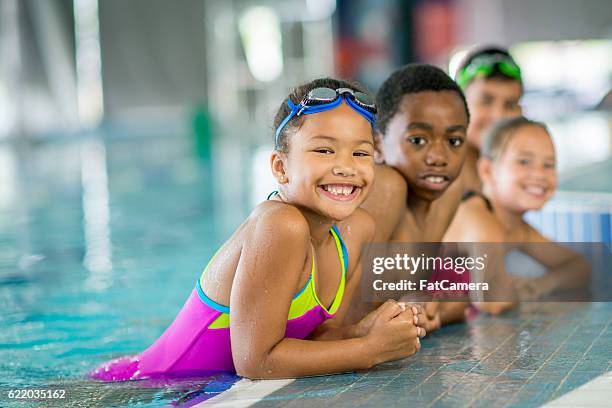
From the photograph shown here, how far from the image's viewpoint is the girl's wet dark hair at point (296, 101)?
3.24 meters

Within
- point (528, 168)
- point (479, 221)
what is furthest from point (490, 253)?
point (528, 168)

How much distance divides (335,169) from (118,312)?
2.51 meters

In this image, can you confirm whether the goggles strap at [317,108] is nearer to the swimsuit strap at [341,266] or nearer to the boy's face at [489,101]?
the swimsuit strap at [341,266]

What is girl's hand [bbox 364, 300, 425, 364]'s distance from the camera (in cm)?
324

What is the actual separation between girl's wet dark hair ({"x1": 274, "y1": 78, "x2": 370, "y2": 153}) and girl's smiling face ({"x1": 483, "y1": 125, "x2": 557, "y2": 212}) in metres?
1.64

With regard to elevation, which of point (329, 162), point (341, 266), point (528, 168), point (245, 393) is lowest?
point (245, 393)

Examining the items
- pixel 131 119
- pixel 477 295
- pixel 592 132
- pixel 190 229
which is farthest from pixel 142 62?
pixel 477 295

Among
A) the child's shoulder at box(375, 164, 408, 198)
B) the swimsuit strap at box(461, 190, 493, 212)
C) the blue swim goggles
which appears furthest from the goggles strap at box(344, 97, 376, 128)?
the swimsuit strap at box(461, 190, 493, 212)

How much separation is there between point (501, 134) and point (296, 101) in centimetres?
192

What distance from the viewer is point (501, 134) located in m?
4.85

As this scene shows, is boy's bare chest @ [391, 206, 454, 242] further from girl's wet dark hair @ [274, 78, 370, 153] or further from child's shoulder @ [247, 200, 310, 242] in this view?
child's shoulder @ [247, 200, 310, 242]

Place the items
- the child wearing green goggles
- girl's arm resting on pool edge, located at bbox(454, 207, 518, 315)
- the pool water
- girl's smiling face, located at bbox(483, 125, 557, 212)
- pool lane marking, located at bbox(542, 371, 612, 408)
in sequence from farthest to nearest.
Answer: the child wearing green goggles < girl's smiling face, located at bbox(483, 125, 557, 212) < girl's arm resting on pool edge, located at bbox(454, 207, 518, 315) < the pool water < pool lane marking, located at bbox(542, 371, 612, 408)

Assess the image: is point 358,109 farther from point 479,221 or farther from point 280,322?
point 479,221

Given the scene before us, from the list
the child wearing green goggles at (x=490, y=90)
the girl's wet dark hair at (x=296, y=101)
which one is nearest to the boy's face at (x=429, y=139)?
the girl's wet dark hair at (x=296, y=101)
